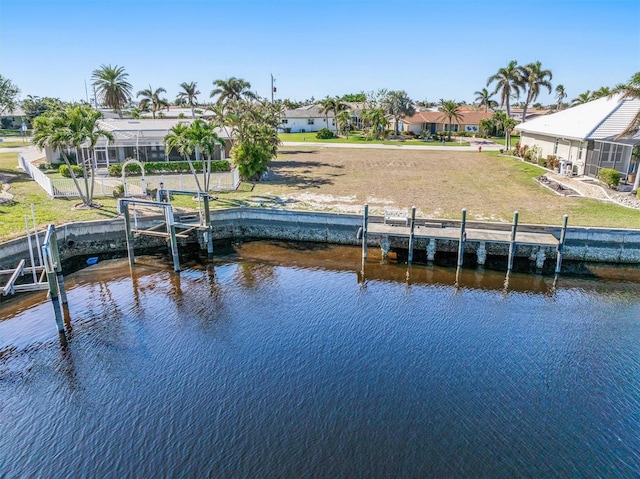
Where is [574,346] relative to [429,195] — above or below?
below

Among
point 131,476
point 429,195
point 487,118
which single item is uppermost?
point 487,118

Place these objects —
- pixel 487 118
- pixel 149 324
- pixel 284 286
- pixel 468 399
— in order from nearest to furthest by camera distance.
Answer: pixel 468 399
pixel 149 324
pixel 284 286
pixel 487 118

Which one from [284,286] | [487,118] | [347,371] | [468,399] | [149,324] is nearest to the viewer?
[468,399]

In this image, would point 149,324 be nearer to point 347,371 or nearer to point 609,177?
point 347,371

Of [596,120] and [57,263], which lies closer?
[57,263]

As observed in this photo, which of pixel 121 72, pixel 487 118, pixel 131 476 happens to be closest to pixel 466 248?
pixel 131 476

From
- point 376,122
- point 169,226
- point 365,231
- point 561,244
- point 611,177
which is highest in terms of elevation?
point 376,122

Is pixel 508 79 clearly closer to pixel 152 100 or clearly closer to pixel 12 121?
pixel 152 100

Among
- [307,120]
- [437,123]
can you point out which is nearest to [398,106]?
[437,123]
